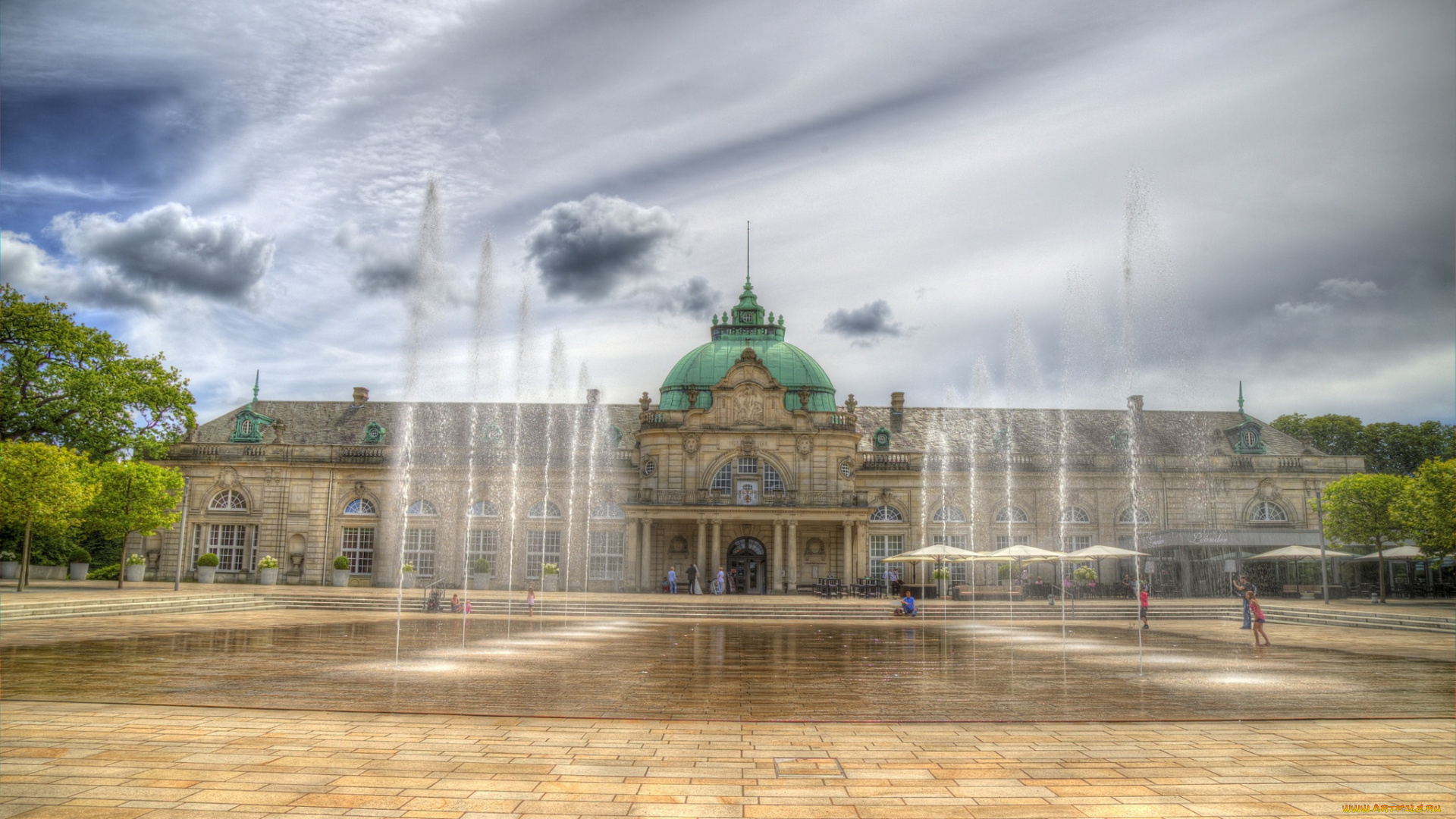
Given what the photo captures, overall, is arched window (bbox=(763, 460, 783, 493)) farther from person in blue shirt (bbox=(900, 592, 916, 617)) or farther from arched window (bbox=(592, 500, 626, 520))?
person in blue shirt (bbox=(900, 592, 916, 617))

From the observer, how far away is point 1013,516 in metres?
53.2

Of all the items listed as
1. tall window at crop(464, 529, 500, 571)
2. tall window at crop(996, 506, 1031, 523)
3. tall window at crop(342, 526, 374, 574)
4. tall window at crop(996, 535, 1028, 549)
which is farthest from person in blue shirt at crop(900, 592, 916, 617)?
tall window at crop(342, 526, 374, 574)

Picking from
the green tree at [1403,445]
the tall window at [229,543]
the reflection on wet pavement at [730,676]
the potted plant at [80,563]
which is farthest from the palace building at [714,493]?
the reflection on wet pavement at [730,676]

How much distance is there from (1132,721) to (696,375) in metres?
44.2

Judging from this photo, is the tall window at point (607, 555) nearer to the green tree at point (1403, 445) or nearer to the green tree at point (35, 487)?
the green tree at point (35, 487)

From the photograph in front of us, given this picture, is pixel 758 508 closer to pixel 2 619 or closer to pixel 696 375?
pixel 696 375

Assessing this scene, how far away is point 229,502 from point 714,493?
93.2ft

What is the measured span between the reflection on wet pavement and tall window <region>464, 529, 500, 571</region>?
89.0 ft

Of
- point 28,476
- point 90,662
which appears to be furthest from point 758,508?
point 90,662

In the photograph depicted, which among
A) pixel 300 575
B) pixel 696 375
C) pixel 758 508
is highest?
pixel 696 375

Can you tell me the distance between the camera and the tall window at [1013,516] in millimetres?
53031

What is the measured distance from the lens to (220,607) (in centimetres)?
3278

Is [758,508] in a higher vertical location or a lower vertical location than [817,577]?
higher

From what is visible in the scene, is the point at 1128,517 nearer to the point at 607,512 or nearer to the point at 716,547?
the point at 716,547
